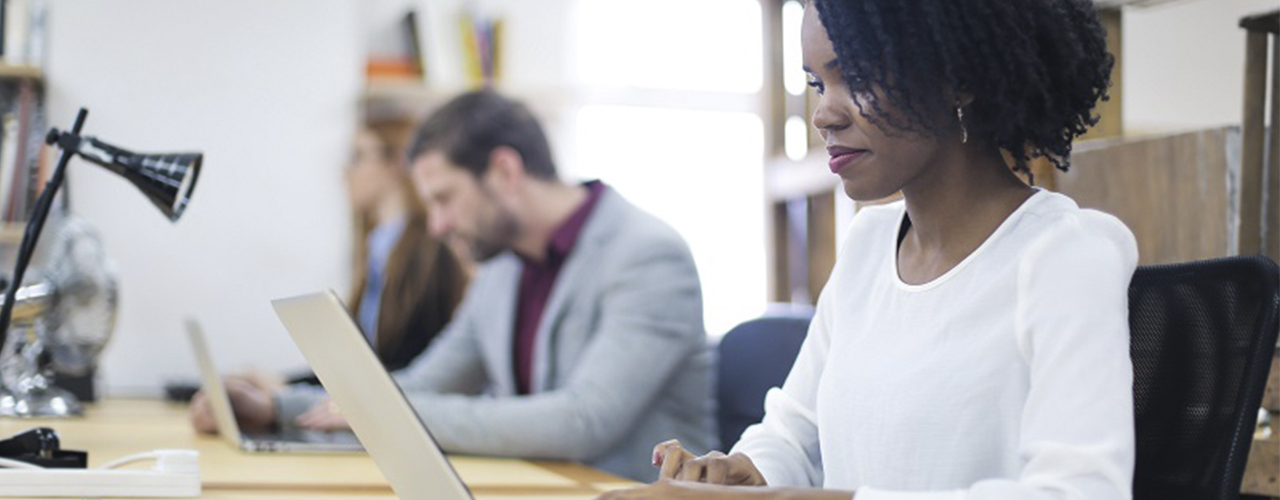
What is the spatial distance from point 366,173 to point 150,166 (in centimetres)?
267

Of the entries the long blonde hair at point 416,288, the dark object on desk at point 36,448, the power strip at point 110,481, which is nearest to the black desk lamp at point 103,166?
the dark object on desk at point 36,448

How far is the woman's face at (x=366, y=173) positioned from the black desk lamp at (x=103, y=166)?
2.62m

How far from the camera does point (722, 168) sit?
5375 mm

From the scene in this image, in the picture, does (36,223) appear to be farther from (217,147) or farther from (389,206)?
(389,206)

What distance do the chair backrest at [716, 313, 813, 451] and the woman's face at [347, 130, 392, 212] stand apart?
232 centimetres

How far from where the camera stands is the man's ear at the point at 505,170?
2734 mm

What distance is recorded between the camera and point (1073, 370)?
94 centimetres

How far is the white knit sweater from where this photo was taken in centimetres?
92

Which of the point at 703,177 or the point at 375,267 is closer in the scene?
the point at 375,267

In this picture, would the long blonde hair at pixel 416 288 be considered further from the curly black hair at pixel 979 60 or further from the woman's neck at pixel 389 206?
the curly black hair at pixel 979 60

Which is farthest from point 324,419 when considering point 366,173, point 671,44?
point 671,44

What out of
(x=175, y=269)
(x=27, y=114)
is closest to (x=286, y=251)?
(x=175, y=269)

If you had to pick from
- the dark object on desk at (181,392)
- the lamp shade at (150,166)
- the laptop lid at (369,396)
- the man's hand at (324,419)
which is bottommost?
the dark object on desk at (181,392)

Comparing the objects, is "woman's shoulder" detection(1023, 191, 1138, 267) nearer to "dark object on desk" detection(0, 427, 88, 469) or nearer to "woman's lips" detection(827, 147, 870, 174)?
"woman's lips" detection(827, 147, 870, 174)
